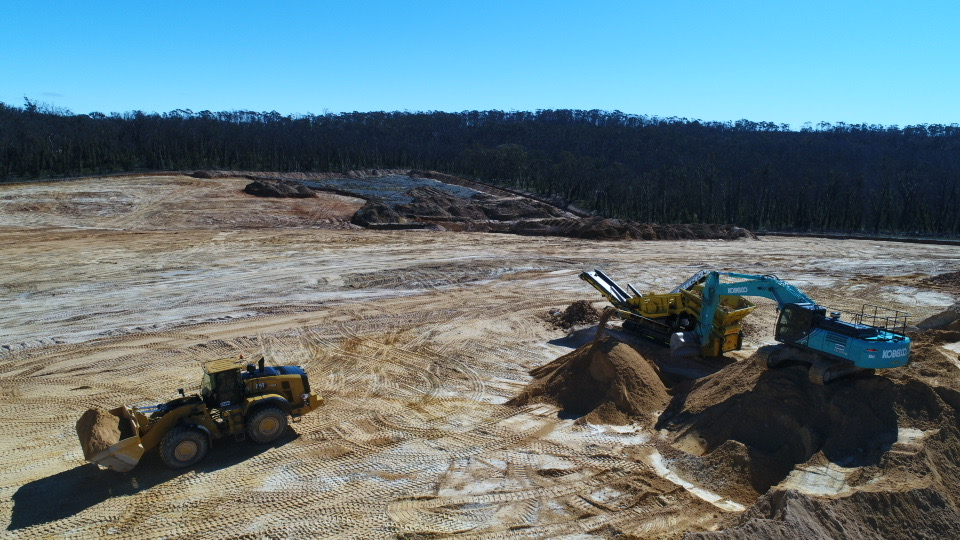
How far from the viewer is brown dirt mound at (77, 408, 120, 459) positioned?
8.09 m

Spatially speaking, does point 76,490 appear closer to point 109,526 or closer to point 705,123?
point 109,526

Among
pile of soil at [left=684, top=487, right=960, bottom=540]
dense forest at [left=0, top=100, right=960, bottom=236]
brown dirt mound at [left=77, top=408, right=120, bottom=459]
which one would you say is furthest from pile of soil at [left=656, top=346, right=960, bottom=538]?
dense forest at [left=0, top=100, right=960, bottom=236]

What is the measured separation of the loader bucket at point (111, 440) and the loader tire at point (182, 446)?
13.8 inches

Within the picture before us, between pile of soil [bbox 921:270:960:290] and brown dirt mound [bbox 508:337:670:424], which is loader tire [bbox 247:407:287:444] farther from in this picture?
pile of soil [bbox 921:270:960:290]

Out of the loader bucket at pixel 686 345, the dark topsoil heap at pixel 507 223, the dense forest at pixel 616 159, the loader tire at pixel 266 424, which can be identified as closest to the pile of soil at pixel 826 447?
the loader bucket at pixel 686 345

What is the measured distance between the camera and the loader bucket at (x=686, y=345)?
44.2 ft

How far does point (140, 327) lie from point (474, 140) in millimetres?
114002

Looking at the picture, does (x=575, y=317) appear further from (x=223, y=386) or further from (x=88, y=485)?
(x=88, y=485)

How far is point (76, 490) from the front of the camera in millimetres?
8320

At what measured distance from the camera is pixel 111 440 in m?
8.33

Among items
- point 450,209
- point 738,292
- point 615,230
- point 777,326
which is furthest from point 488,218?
point 777,326

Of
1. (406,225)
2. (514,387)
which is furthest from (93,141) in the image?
(514,387)

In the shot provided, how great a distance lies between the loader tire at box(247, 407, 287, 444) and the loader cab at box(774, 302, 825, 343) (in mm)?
8507

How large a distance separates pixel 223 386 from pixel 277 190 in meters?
37.5
